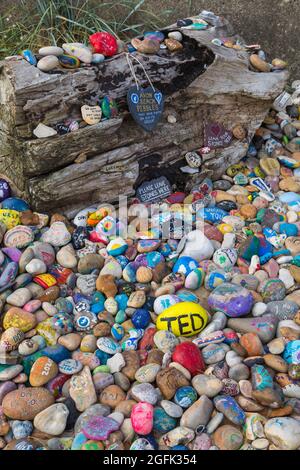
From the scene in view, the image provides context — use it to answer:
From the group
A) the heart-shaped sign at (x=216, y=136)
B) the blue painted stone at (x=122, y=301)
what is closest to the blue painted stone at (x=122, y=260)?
the blue painted stone at (x=122, y=301)

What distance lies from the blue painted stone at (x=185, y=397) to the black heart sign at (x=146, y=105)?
4.55ft

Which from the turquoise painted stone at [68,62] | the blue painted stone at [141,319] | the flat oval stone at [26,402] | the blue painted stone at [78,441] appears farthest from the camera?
the turquoise painted stone at [68,62]

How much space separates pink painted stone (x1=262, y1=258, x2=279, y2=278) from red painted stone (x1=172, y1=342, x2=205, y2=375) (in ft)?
1.99

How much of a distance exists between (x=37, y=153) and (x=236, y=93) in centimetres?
120

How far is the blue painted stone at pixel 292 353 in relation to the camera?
6.47 feet

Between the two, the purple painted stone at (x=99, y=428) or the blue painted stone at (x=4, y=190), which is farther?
the blue painted stone at (x=4, y=190)

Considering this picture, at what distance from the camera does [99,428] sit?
1735 mm

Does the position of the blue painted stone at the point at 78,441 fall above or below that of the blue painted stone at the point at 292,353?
above

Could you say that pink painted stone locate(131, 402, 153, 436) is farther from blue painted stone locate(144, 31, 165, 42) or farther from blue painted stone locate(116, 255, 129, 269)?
blue painted stone locate(144, 31, 165, 42)

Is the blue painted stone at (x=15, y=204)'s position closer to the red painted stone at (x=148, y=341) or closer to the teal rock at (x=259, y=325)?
the red painted stone at (x=148, y=341)

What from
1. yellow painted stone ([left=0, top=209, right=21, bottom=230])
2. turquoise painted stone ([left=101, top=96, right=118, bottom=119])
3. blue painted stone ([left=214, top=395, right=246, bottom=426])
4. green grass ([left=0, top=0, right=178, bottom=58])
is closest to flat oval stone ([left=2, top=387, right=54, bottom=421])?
blue painted stone ([left=214, top=395, right=246, bottom=426])

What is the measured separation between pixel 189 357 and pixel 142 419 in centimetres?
30

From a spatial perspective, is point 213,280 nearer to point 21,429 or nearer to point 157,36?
point 21,429

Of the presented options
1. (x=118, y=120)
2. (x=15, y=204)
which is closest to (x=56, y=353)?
(x=15, y=204)
